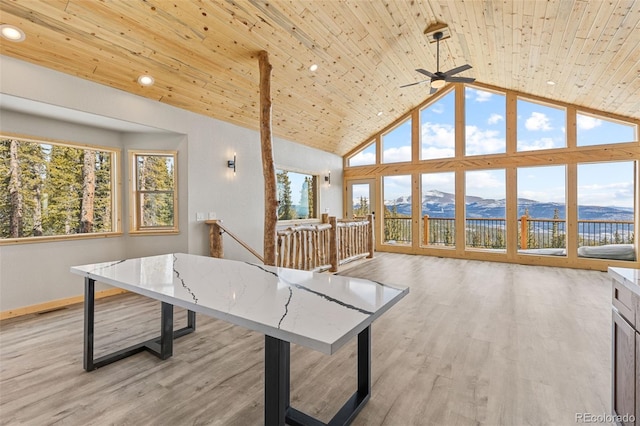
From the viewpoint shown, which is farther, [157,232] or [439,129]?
[439,129]

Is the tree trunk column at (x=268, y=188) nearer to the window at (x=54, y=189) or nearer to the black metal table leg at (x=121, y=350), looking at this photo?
the black metal table leg at (x=121, y=350)

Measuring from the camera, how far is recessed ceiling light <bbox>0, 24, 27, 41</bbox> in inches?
106

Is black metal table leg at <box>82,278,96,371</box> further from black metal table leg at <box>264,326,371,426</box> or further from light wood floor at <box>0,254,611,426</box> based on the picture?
black metal table leg at <box>264,326,371,426</box>

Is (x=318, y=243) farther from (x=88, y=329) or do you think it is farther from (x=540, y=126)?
(x=540, y=126)

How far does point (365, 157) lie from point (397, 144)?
3.17ft

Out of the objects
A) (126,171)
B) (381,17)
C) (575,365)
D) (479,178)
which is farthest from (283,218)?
(575,365)

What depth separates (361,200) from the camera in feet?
28.9

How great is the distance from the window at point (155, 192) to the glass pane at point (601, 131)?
7865mm

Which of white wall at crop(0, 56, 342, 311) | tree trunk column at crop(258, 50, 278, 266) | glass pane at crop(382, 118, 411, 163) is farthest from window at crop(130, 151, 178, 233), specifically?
glass pane at crop(382, 118, 411, 163)

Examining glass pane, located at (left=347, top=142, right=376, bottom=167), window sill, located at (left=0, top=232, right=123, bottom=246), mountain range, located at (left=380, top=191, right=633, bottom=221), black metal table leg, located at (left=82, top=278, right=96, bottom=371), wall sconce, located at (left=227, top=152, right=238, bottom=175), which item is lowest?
black metal table leg, located at (left=82, top=278, right=96, bottom=371)

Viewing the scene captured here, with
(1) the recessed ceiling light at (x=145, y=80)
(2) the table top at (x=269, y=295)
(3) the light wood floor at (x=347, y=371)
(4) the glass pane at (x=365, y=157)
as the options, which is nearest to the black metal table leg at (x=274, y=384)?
(2) the table top at (x=269, y=295)

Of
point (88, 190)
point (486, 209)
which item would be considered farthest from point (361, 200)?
point (88, 190)

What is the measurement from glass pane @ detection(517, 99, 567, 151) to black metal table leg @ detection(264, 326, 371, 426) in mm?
6849

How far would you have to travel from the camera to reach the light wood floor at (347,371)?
1.86 meters
